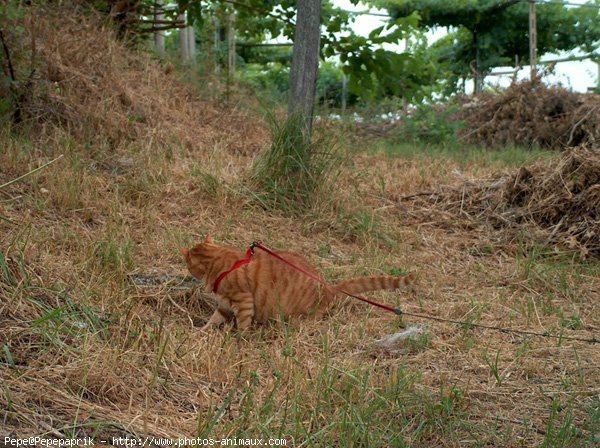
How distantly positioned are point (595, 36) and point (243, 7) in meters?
10.7

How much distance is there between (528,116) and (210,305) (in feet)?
24.6

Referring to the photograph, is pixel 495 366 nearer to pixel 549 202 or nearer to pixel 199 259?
pixel 199 259


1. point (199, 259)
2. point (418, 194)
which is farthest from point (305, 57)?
point (199, 259)

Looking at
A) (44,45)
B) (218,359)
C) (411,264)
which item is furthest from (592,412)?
(44,45)

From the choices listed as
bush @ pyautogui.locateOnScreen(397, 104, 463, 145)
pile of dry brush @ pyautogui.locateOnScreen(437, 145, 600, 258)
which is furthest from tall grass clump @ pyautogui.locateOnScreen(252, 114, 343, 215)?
bush @ pyautogui.locateOnScreen(397, 104, 463, 145)

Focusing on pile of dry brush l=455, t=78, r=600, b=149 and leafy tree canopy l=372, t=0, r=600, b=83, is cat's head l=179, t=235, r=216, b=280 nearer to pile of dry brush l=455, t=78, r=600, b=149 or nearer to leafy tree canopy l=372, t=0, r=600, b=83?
pile of dry brush l=455, t=78, r=600, b=149

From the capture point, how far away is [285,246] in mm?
4945

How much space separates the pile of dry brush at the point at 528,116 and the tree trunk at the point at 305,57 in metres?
4.60

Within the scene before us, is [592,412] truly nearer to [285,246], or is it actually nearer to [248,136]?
[285,246]

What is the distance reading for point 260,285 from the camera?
3809 mm

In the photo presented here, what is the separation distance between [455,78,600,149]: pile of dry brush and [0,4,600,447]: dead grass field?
3058 millimetres

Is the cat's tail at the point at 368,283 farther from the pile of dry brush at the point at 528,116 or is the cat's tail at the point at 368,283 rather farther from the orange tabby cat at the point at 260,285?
the pile of dry brush at the point at 528,116

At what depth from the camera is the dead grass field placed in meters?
2.47

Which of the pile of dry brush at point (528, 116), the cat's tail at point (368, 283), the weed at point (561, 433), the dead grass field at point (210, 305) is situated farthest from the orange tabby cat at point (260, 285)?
the pile of dry brush at point (528, 116)
